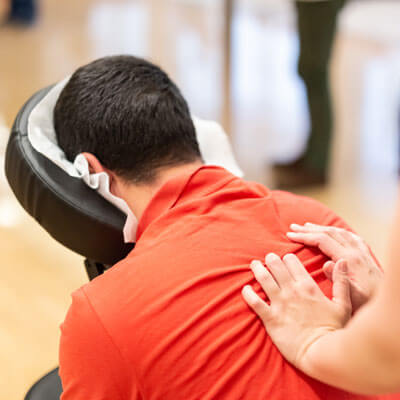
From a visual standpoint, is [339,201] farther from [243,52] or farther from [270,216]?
[243,52]

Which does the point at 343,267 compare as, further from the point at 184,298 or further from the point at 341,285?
the point at 184,298

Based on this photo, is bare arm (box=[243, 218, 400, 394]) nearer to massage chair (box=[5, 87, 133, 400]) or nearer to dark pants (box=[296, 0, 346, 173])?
massage chair (box=[5, 87, 133, 400])

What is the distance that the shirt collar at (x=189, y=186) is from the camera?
1.10 metres

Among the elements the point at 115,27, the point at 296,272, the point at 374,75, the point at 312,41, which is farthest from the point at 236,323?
the point at 115,27

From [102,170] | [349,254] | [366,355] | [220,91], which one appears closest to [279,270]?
[349,254]

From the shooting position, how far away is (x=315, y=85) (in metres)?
2.67

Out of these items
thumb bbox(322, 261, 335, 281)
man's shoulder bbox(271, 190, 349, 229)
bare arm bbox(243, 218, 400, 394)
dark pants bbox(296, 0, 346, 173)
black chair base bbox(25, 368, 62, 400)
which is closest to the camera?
bare arm bbox(243, 218, 400, 394)

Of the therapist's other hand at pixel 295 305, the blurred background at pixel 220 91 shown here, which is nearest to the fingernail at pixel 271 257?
the therapist's other hand at pixel 295 305

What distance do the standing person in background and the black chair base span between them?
1470mm

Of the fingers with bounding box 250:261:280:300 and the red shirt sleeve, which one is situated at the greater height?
the fingers with bounding box 250:261:280:300

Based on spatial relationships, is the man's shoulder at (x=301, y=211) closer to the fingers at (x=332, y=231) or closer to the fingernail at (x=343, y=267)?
the fingers at (x=332, y=231)

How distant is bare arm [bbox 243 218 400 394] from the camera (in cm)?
64

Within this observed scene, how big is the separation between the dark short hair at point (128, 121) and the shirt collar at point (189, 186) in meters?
0.10

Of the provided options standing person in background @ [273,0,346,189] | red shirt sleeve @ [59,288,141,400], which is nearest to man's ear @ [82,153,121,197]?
red shirt sleeve @ [59,288,141,400]
